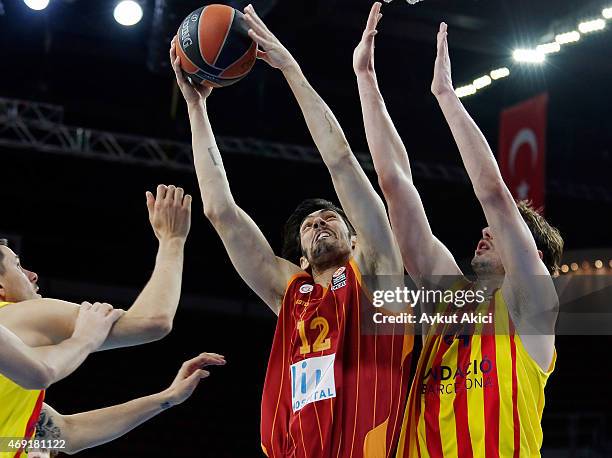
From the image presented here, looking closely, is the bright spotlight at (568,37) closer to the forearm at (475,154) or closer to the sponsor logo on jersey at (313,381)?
the forearm at (475,154)

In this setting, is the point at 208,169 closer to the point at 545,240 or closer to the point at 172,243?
the point at 172,243

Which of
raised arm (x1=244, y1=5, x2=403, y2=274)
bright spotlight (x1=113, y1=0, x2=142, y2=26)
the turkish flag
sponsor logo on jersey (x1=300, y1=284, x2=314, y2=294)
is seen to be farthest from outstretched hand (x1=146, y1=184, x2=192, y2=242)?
the turkish flag

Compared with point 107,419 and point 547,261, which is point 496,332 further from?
point 107,419

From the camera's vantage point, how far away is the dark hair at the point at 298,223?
461 cm

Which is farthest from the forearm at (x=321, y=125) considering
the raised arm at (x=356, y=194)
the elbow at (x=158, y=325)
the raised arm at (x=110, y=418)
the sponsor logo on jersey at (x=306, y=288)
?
the raised arm at (x=110, y=418)

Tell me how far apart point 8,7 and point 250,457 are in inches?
298

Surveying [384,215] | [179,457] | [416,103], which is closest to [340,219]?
[384,215]

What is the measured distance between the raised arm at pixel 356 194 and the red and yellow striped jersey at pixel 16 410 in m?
1.47

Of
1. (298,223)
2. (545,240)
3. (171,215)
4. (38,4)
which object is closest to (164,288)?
(171,215)

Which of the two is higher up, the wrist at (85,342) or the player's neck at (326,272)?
the player's neck at (326,272)

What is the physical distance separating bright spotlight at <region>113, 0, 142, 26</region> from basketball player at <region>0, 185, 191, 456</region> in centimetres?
687

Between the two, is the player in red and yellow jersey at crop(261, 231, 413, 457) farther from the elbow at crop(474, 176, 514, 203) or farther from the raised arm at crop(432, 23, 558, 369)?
the elbow at crop(474, 176, 514, 203)

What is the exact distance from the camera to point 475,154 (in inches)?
146

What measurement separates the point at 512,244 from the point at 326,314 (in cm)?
90
